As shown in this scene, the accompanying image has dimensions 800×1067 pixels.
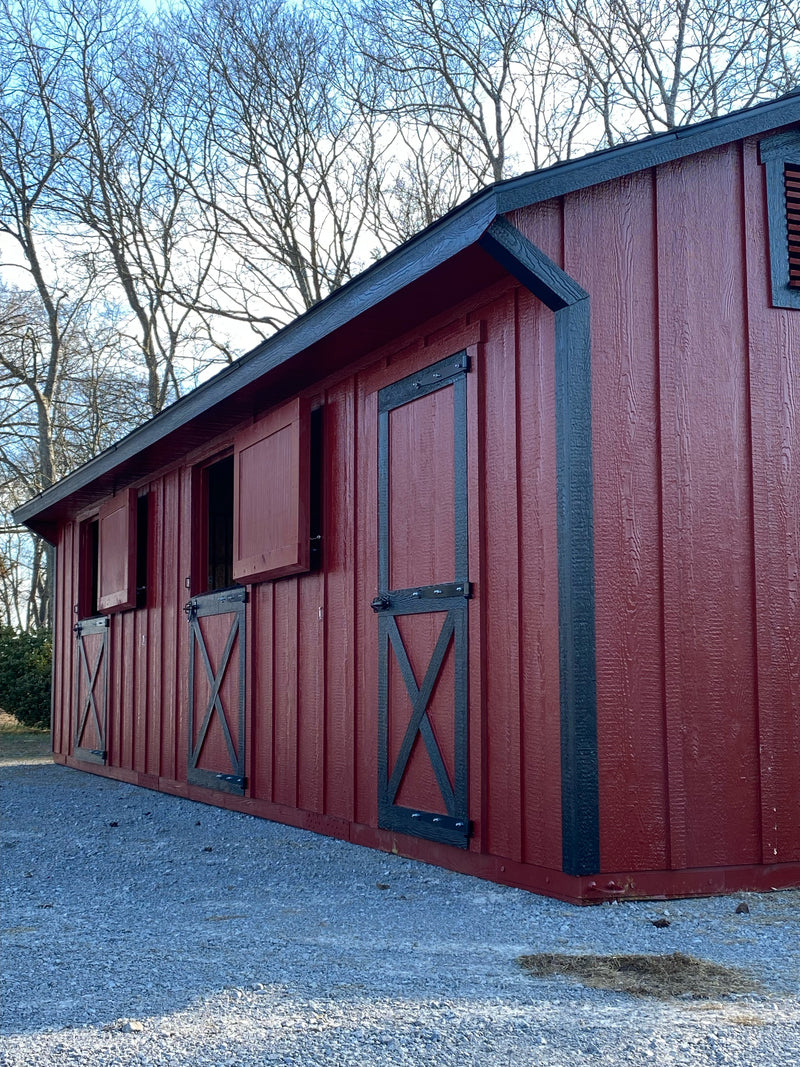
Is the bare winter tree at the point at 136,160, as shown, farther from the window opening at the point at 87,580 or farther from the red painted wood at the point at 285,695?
the red painted wood at the point at 285,695

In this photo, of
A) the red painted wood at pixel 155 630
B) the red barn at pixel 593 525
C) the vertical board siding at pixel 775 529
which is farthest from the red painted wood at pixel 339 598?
the red painted wood at pixel 155 630

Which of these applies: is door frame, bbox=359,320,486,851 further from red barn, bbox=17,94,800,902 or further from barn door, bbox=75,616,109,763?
barn door, bbox=75,616,109,763

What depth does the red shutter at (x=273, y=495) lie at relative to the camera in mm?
7113

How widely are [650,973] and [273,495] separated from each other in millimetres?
4497

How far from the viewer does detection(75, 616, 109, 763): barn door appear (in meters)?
11.5

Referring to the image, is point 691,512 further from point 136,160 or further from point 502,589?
point 136,160

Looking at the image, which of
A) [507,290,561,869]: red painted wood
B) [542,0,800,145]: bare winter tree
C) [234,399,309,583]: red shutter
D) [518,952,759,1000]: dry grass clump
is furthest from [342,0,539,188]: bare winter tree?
[518,952,759,1000]: dry grass clump

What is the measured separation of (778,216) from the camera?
17.5 feet

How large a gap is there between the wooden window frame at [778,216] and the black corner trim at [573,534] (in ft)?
3.08

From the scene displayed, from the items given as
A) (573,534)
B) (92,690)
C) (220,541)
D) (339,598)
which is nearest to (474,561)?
(573,534)

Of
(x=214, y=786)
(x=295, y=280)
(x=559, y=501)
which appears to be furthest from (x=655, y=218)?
(x=295, y=280)

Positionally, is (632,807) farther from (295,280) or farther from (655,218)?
(295,280)

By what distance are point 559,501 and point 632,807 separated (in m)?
1.25

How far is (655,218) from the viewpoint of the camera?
516 centimetres
